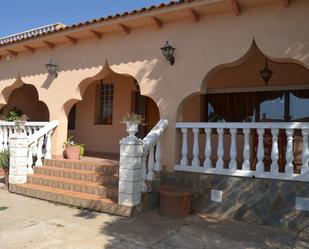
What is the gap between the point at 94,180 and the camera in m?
7.93

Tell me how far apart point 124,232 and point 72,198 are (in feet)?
6.46

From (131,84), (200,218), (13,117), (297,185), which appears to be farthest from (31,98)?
(297,185)

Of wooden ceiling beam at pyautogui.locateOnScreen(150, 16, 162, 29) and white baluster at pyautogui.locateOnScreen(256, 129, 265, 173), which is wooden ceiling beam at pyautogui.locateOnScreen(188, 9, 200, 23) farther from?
white baluster at pyautogui.locateOnScreen(256, 129, 265, 173)

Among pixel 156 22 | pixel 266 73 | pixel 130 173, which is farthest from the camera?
pixel 266 73

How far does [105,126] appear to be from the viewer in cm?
1218

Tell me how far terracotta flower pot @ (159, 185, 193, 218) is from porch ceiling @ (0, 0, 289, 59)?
3.66 metres

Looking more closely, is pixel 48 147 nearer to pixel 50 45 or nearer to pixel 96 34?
pixel 50 45

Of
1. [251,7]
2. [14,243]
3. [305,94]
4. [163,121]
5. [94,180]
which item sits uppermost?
[251,7]

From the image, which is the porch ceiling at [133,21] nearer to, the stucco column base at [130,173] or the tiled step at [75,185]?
the stucco column base at [130,173]

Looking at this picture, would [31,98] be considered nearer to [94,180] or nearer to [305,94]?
[94,180]

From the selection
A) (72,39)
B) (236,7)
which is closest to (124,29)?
(72,39)

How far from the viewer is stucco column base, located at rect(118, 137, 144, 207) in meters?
6.62

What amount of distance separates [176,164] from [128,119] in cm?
142

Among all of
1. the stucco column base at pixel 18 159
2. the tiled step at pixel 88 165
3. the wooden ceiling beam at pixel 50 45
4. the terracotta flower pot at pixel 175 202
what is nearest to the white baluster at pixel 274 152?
the terracotta flower pot at pixel 175 202
